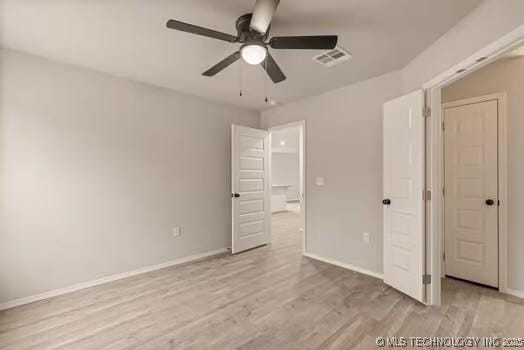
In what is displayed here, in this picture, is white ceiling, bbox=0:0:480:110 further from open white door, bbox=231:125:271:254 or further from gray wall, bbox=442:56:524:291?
open white door, bbox=231:125:271:254

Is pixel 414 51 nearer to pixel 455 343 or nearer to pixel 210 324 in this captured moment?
pixel 455 343

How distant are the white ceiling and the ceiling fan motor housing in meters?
0.06

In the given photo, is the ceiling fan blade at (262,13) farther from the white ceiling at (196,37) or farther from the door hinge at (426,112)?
the door hinge at (426,112)

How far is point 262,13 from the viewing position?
1521mm

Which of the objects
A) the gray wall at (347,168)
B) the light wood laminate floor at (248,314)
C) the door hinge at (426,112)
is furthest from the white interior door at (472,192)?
the door hinge at (426,112)

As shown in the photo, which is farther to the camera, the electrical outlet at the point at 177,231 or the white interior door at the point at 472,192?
the electrical outlet at the point at 177,231

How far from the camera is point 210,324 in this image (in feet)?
7.06

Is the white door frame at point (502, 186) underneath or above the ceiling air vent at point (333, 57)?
underneath

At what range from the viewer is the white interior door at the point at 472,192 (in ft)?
9.05

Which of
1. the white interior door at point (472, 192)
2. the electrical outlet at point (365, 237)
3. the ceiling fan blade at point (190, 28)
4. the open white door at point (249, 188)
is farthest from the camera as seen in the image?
the open white door at point (249, 188)

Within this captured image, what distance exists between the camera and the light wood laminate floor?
1.95 metres

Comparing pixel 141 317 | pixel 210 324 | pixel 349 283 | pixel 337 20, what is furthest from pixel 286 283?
pixel 337 20

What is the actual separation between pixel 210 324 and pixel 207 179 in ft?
7.38

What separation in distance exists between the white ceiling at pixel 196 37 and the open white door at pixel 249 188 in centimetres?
128
